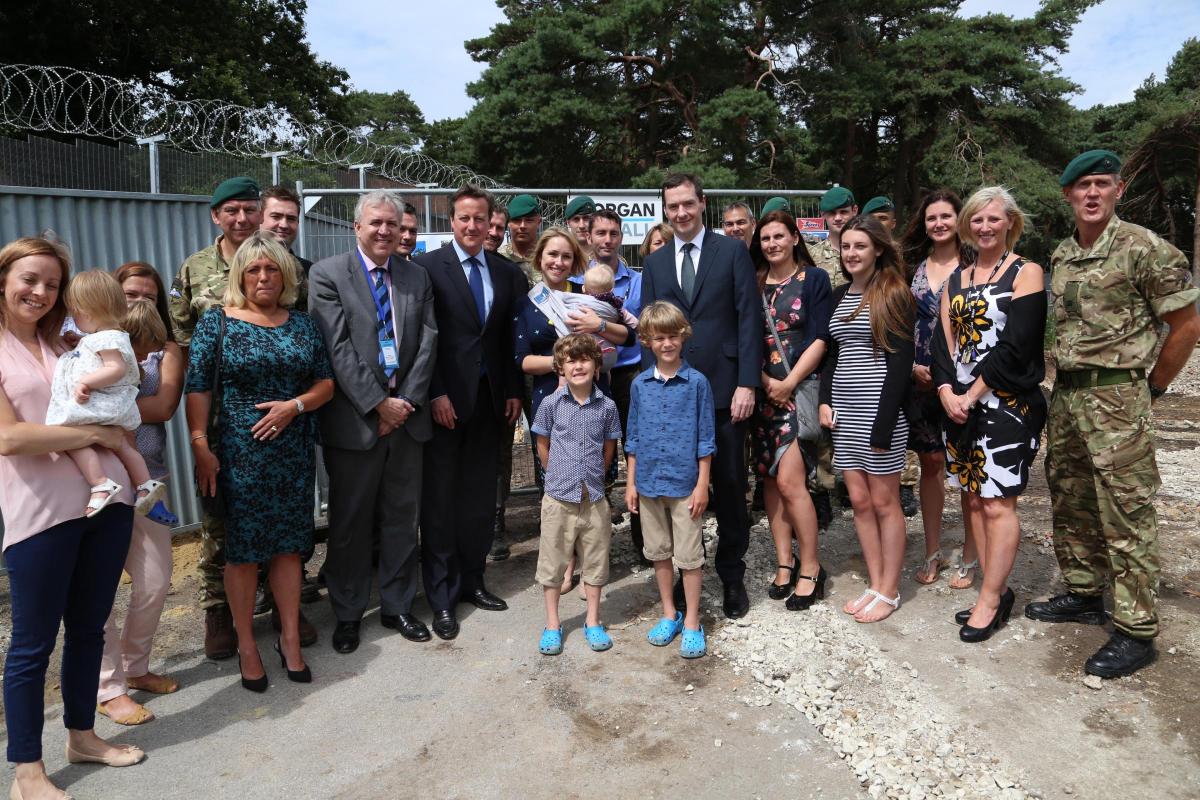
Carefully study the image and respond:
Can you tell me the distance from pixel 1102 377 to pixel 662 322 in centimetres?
204

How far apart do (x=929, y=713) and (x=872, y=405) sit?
4.89 ft

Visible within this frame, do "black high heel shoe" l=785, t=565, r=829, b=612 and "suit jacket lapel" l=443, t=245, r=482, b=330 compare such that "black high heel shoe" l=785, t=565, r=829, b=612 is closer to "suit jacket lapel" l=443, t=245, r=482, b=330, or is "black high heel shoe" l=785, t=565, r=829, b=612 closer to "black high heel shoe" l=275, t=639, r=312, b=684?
"suit jacket lapel" l=443, t=245, r=482, b=330

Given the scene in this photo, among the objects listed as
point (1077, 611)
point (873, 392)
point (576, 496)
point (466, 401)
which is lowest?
point (1077, 611)

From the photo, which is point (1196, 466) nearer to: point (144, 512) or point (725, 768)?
point (725, 768)

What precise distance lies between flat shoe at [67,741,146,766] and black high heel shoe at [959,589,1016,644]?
3.72 metres

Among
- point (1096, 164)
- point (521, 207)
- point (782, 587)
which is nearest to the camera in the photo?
point (1096, 164)

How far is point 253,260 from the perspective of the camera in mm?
3520

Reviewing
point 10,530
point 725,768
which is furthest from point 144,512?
point 725,768

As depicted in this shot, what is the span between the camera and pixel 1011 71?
20.6m

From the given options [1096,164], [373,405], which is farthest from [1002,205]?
[373,405]

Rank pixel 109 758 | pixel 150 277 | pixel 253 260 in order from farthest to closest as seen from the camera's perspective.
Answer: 1. pixel 150 277
2. pixel 253 260
3. pixel 109 758

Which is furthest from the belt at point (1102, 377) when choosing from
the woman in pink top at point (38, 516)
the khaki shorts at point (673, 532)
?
the woman in pink top at point (38, 516)

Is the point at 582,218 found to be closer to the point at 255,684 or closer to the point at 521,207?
the point at 521,207

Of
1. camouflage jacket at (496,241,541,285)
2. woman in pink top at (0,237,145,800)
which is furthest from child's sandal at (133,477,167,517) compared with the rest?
camouflage jacket at (496,241,541,285)
